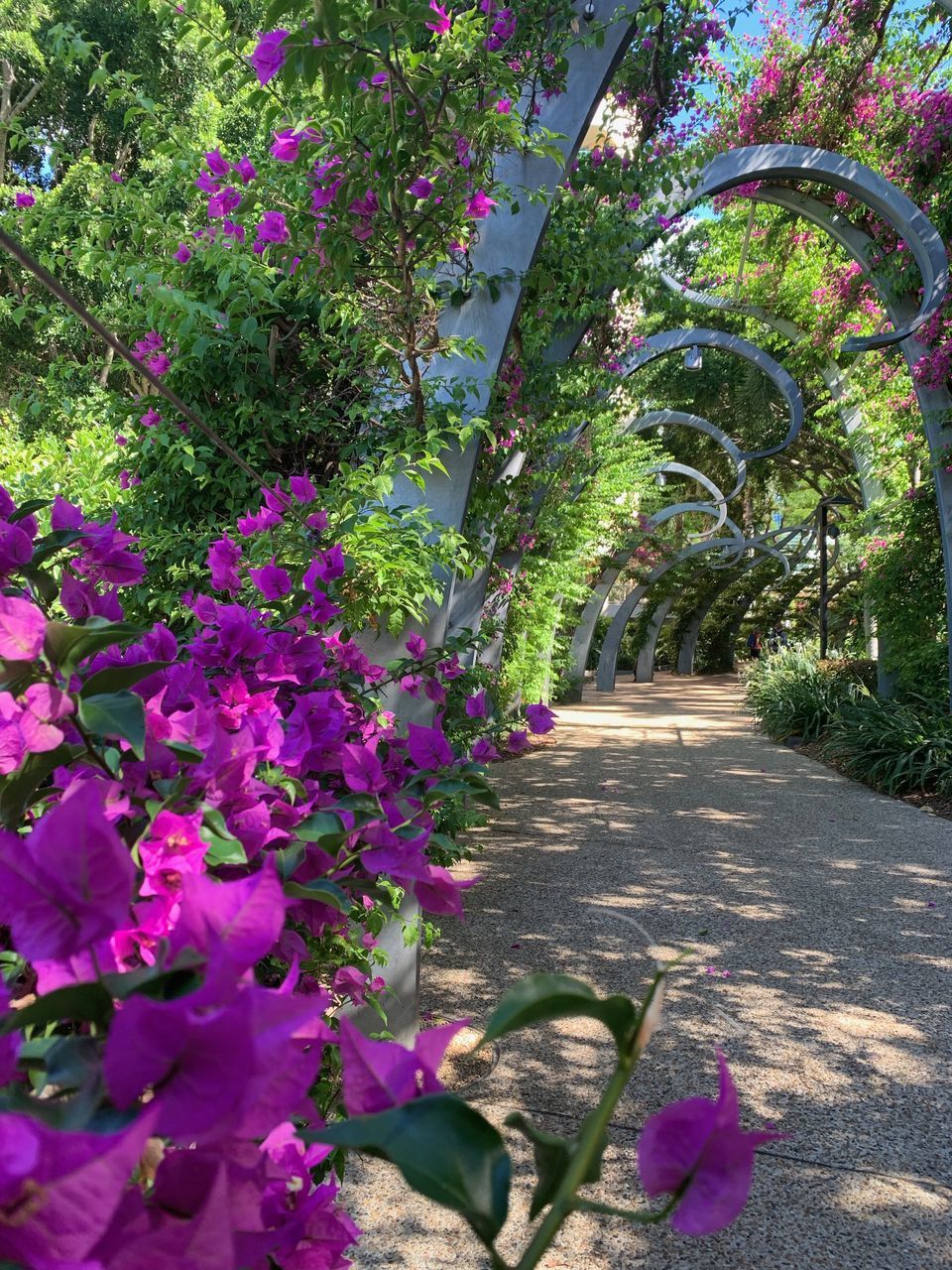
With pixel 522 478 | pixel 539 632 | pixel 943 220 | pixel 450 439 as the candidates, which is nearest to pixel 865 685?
pixel 539 632

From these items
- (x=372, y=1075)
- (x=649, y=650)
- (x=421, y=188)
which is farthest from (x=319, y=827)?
(x=649, y=650)

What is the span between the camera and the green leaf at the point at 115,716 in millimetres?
622

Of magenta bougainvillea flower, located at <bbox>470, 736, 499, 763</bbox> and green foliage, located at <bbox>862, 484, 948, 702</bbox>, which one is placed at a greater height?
green foliage, located at <bbox>862, 484, 948, 702</bbox>

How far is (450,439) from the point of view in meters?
3.23

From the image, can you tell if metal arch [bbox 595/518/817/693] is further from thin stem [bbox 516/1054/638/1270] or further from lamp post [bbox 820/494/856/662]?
thin stem [bbox 516/1054/638/1270]

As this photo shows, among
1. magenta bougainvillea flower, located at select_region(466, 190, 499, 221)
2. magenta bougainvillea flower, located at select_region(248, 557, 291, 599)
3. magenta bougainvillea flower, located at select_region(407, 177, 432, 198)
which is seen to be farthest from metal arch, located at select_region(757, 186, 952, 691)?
magenta bougainvillea flower, located at select_region(248, 557, 291, 599)

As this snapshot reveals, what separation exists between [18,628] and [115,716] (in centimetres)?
12

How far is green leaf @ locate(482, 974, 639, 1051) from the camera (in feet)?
1.21

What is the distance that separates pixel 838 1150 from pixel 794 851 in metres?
3.61

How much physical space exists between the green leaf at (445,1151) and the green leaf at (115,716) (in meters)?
0.34

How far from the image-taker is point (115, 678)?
2.14ft

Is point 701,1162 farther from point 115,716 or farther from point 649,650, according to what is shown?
point 649,650

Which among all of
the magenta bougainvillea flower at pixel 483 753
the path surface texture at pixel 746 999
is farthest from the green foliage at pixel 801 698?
the magenta bougainvillea flower at pixel 483 753

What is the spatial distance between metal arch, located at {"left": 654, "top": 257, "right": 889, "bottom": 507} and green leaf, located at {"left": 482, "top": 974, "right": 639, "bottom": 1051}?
11.6 m
